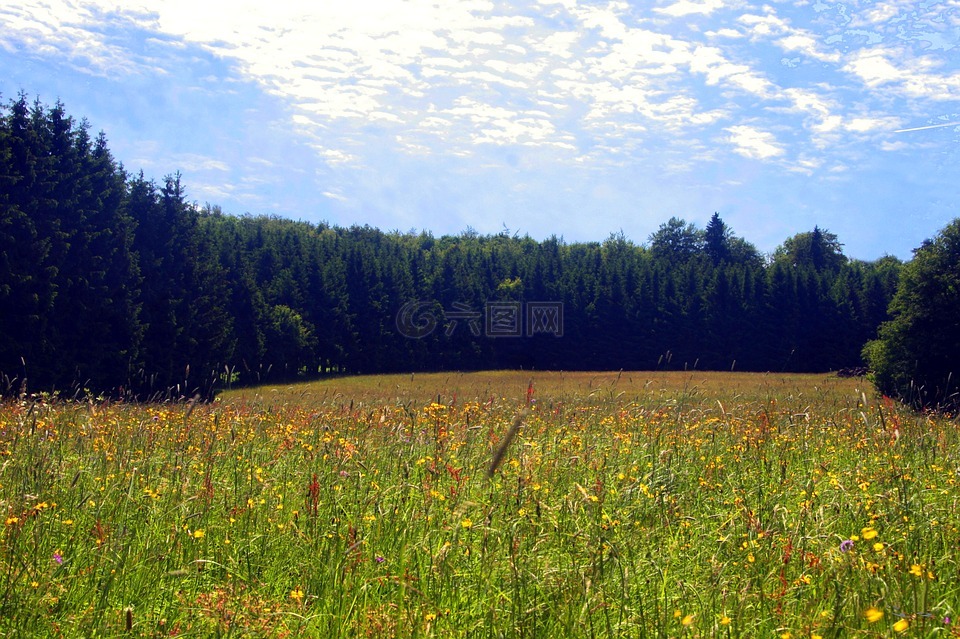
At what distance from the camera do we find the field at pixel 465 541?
9.65 feet

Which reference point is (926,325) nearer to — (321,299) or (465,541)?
(465,541)

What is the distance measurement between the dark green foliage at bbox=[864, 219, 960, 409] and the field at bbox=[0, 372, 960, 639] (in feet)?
98.4

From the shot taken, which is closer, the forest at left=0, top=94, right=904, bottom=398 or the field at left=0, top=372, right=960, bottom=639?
the field at left=0, top=372, right=960, bottom=639

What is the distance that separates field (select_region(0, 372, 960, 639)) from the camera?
9.65ft

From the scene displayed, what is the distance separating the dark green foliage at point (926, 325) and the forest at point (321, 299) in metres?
11.1

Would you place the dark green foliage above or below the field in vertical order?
above

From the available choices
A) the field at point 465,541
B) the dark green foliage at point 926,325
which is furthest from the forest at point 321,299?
the field at point 465,541

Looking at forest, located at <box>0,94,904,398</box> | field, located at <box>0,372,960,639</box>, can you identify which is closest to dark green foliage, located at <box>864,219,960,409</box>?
forest, located at <box>0,94,904,398</box>

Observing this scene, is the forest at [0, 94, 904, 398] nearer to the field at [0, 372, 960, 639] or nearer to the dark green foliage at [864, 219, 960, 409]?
the dark green foliage at [864, 219, 960, 409]

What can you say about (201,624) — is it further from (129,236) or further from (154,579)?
(129,236)

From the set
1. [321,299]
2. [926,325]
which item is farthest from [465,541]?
[321,299]

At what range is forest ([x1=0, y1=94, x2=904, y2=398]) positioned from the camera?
3002 centimetres

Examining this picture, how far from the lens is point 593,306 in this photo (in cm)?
7781

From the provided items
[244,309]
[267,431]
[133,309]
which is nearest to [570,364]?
[244,309]
